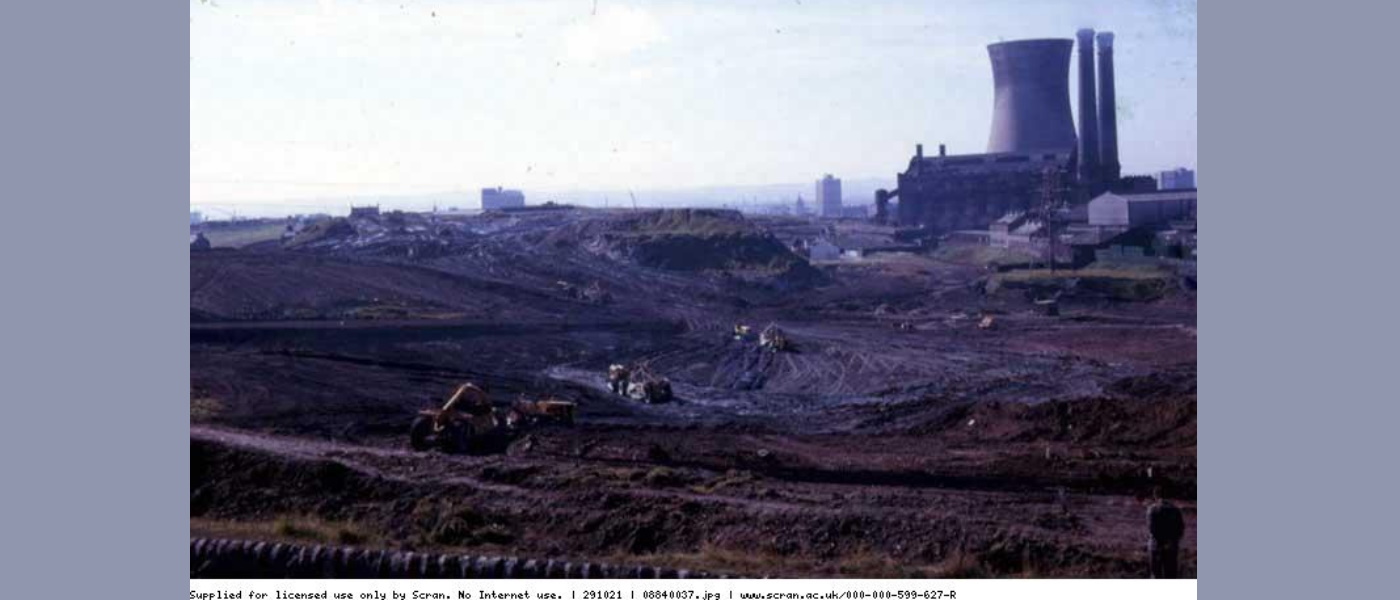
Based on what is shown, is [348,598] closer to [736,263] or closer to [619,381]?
[619,381]

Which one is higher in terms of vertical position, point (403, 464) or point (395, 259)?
point (395, 259)

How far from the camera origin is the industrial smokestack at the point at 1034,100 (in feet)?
69.4

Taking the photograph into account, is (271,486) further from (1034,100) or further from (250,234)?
(1034,100)

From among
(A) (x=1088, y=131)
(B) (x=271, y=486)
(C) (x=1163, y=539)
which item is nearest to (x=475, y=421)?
(B) (x=271, y=486)

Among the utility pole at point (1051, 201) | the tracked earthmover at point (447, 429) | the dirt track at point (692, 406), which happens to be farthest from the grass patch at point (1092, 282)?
the tracked earthmover at point (447, 429)

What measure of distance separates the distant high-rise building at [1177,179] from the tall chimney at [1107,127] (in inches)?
212

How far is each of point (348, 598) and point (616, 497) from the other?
2027 millimetres

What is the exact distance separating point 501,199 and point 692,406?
471cm

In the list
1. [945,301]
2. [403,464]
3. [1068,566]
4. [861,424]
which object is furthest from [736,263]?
[1068,566]

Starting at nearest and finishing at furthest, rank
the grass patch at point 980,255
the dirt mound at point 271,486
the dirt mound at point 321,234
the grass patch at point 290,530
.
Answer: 1. the grass patch at point 290,530
2. the dirt mound at point 271,486
3. the dirt mound at point 321,234
4. the grass patch at point 980,255

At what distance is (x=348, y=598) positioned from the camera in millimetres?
7625

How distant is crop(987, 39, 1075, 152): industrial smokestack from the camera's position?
69.4 feet

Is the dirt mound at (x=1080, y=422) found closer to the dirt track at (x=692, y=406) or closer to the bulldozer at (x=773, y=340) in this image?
the dirt track at (x=692, y=406)

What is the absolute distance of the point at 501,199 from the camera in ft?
54.5
